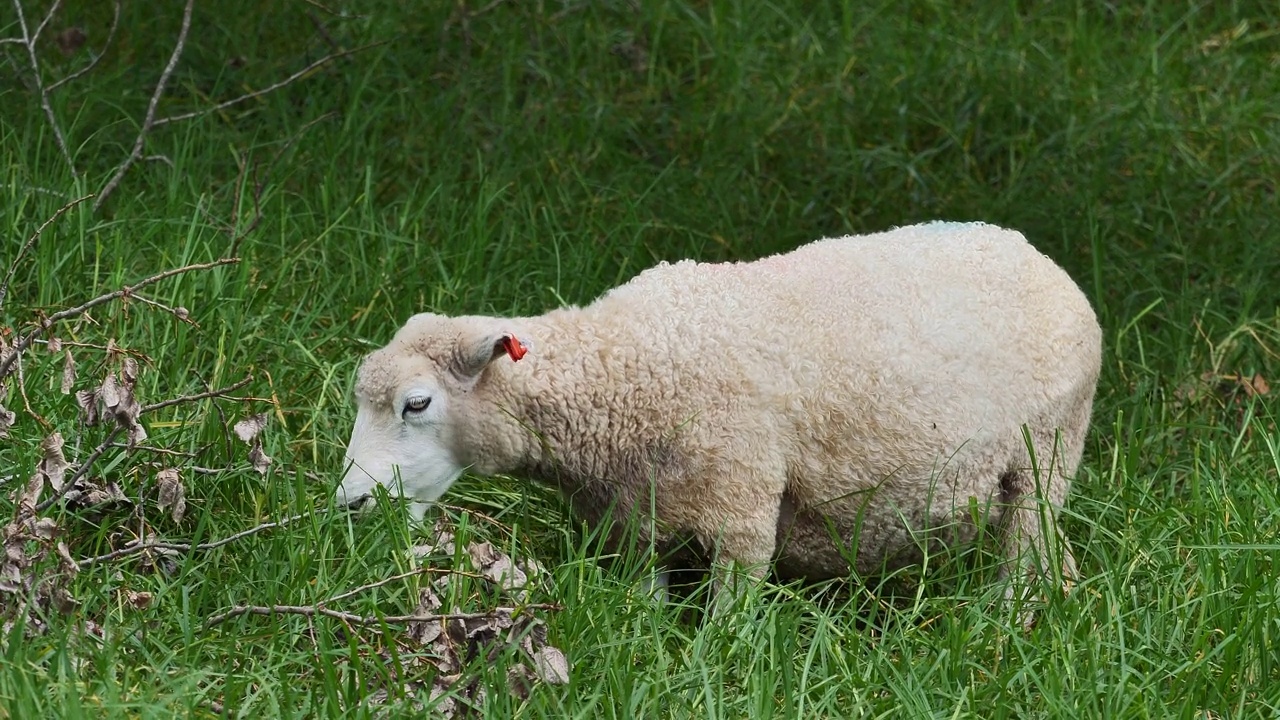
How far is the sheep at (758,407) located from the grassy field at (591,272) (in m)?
0.17

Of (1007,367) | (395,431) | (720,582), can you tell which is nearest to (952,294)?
(1007,367)

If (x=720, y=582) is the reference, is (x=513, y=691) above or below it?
above

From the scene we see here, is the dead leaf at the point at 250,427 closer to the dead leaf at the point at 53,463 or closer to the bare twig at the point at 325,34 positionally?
the dead leaf at the point at 53,463

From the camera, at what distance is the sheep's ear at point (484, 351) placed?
3611mm

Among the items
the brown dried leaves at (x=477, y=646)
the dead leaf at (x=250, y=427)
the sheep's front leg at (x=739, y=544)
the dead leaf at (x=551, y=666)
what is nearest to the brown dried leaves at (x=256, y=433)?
the dead leaf at (x=250, y=427)

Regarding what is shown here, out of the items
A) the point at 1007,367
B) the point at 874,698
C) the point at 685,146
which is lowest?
the point at 685,146

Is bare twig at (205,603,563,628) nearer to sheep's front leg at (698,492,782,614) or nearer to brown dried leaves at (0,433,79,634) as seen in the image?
brown dried leaves at (0,433,79,634)

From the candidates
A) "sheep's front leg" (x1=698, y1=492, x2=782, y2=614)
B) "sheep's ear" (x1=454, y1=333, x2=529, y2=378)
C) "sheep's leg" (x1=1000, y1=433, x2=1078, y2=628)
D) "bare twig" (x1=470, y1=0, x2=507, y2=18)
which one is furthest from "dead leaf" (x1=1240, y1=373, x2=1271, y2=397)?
"bare twig" (x1=470, y1=0, x2=507, y2=18)

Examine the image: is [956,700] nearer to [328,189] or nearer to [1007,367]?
[1007,367]

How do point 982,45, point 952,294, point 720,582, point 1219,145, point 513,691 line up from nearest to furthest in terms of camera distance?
point 513,691, point 720,582, point 952,294, point 1219,145, point 982,45

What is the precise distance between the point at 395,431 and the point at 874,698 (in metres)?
1.27

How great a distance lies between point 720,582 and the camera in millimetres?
3689

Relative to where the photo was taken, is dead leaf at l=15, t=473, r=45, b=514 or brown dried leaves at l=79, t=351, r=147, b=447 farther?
brown dried leaves at l=79, t=351, r=147, b=447

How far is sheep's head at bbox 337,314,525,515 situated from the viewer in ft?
12.0
